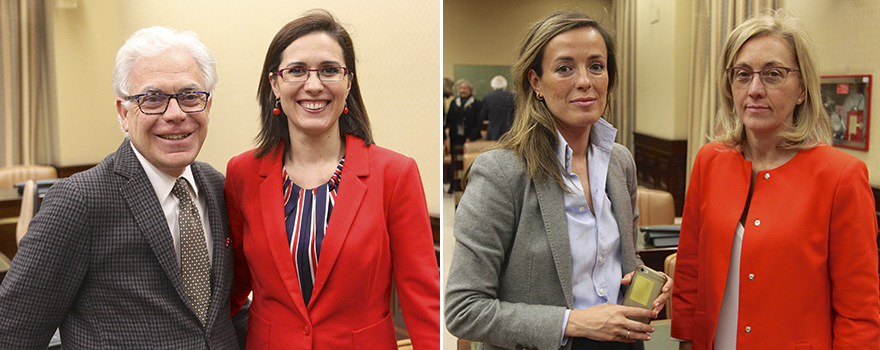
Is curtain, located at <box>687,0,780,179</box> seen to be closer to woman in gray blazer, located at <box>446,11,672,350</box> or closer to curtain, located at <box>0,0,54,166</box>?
woman in gray blazer, located at <box>446,11,672,350</box>

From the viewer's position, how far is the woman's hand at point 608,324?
47.8 inches

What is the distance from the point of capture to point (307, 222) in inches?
59.2

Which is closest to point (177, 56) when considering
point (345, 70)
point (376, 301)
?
point (345, 70)

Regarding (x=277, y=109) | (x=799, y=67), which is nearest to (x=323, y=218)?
(x=277, y=109)

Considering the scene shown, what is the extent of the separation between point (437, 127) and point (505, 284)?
2.55ft

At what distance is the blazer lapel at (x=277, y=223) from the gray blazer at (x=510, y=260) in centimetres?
41

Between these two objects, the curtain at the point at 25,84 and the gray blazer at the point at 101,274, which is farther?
the curtain at the point at 25,84

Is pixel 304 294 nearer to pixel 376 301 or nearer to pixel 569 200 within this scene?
pixel 376 301

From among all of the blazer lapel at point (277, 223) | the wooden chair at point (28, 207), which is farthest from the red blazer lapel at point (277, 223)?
the wooden chair at point (28, 207)

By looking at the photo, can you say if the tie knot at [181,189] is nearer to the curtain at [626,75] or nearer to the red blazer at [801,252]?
the red blazer at [801,252]

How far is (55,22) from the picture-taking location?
572cm

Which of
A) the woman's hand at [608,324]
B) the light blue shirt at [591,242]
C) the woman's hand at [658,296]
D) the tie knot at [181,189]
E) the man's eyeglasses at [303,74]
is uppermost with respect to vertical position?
the man's eyeglasses at [303,74]

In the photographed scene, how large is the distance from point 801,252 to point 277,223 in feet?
3.94

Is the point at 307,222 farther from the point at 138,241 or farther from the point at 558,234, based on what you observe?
the point at 558,234
